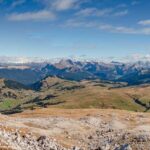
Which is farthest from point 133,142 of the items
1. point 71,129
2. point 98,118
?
point 98,118

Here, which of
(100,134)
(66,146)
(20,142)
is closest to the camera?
(20,142)

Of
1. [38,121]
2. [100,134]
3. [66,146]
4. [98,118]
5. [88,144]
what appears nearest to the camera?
[66,146]

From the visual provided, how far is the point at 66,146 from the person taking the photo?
3036 inches

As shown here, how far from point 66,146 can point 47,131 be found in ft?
43.4

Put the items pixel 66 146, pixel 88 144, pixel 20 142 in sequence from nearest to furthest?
pixel 20 142 < pixel 66 146 < pixel 88 144

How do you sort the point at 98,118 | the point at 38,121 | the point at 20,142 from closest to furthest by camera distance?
the point at 20,142
the point at 38,121
the point at 98,118

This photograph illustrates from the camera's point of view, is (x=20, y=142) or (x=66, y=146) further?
(x=66, y=146)

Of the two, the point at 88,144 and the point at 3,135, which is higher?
the point at 3,135

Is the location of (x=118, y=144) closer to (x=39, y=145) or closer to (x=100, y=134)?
(x=100, y=134)

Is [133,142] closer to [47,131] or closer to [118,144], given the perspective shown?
[118,144]

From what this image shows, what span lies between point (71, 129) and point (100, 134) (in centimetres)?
836

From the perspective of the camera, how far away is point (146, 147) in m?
75.1

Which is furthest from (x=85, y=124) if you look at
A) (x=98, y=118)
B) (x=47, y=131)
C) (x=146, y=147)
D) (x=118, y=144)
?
(x=146, y=147)

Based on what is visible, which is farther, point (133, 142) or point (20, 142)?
point (133, 142)
